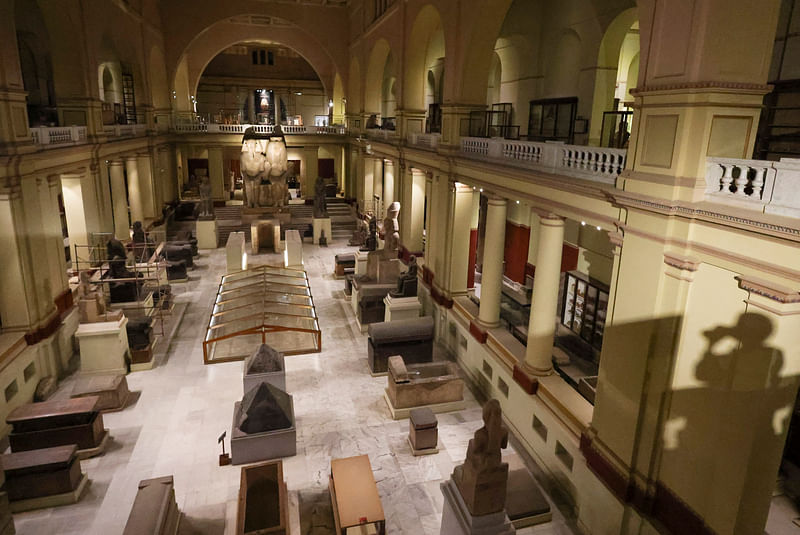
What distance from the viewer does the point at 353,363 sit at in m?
11.9

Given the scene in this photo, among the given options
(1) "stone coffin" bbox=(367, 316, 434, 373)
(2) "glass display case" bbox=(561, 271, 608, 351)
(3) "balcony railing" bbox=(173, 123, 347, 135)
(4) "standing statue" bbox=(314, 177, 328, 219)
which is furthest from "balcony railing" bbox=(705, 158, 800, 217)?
(3) "balcony railing" bbox=(173, 123, 347, 135)

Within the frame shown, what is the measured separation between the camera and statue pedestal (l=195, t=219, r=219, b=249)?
21.7 m

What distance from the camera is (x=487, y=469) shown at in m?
5.34

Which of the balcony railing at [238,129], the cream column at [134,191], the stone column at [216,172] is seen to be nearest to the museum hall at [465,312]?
the cream column at [134,191]

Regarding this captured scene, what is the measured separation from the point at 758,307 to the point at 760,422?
1.10 meters

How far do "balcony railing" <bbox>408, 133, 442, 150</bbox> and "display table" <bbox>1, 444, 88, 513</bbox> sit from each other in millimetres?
10371

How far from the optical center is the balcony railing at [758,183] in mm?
4336

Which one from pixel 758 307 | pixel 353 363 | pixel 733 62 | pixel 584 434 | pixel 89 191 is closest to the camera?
pixel 758 307

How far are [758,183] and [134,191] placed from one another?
20.6 meters

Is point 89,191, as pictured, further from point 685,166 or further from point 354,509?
point 685,166

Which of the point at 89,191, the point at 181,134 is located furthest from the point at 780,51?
the point at 181,134

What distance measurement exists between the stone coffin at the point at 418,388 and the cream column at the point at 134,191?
14734 mm

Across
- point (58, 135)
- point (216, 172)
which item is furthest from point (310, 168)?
point (58, 135)

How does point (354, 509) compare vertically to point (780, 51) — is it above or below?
below
